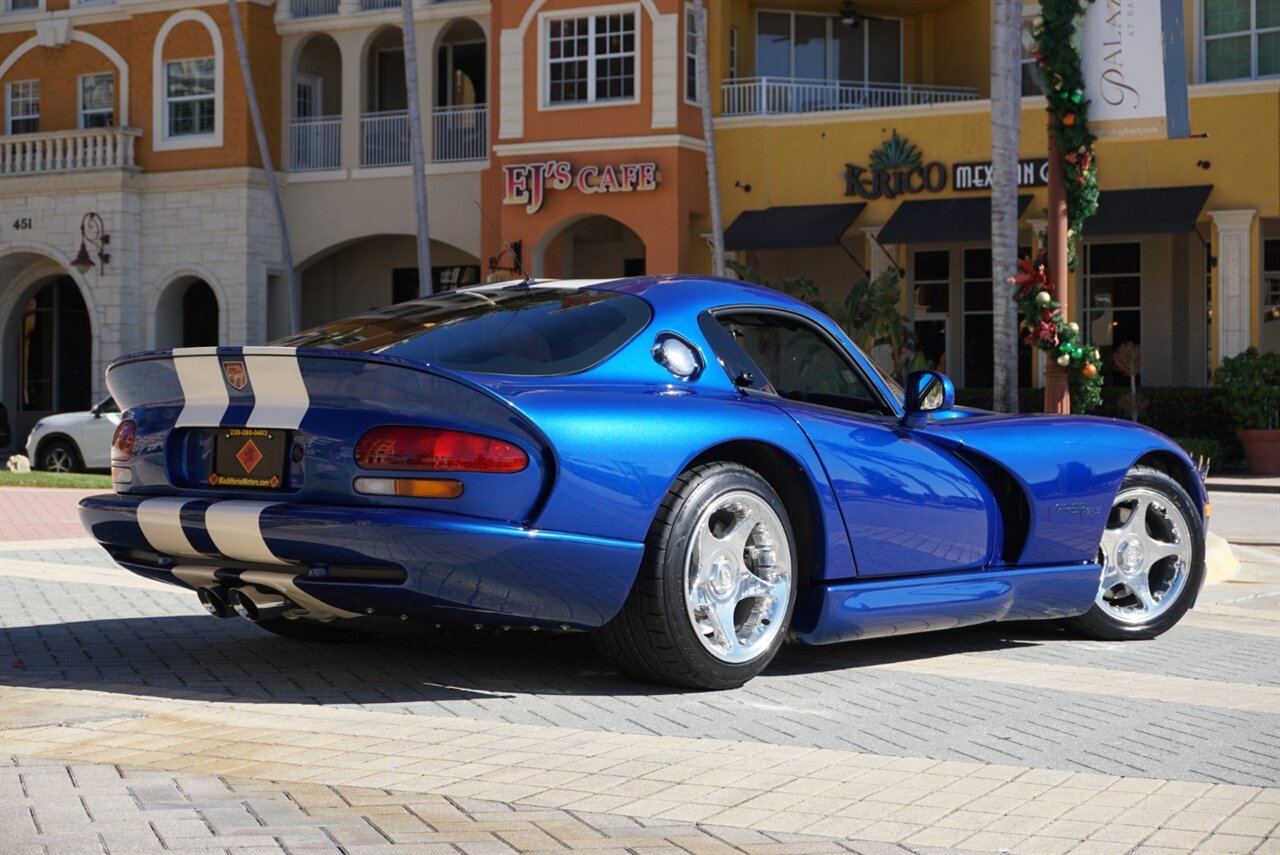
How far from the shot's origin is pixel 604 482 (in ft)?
18.7

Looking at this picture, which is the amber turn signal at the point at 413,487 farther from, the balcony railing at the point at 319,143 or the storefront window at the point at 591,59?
the balcony railing at the point at 319,143

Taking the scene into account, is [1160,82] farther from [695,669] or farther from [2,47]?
[2,47]

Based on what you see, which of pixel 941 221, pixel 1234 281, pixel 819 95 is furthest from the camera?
pixel 819 95

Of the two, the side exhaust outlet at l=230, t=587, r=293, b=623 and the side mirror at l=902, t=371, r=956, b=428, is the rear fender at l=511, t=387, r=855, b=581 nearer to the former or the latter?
the side mirror at l=902, t=371, r=956, b=428

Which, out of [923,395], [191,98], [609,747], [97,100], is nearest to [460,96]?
[191,98]

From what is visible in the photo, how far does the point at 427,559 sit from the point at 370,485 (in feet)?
1.02

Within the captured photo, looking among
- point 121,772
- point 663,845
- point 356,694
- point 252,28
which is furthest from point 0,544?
point 252,28

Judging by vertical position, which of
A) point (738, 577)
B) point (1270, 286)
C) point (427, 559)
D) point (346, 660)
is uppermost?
point (1270, 286)

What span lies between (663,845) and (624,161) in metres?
28.4

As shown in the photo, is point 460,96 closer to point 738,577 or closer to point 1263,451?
point 1263,451

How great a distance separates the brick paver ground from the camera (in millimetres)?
4234

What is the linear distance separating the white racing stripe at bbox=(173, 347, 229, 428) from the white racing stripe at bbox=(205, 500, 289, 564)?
0.35m

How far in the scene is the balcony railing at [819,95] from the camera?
106 feet

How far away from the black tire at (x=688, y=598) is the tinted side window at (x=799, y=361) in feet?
2.34
